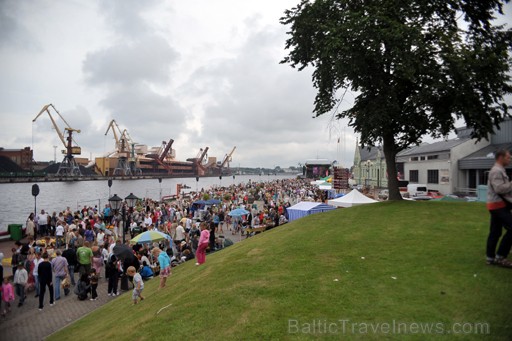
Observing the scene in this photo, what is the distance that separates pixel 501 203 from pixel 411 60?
837cm

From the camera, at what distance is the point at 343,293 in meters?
5.61

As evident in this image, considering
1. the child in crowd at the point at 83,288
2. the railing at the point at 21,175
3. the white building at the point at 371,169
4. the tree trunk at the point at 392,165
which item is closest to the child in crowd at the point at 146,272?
the child in crowd at the point at 83,288

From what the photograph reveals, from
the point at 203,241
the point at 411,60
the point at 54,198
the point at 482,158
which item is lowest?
the point at 54,198

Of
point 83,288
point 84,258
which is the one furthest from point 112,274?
point 84,258

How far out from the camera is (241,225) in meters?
25.7

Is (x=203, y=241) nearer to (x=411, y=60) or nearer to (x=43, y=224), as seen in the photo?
(x=411, y=60)

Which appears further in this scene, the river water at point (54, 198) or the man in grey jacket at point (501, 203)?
the river water at point (54, 198)

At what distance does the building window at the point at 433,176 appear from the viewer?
37888mm

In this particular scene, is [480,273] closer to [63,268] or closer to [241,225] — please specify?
[63,268]

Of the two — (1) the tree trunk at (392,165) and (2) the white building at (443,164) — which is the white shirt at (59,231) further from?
(2) the white building at (443,164)

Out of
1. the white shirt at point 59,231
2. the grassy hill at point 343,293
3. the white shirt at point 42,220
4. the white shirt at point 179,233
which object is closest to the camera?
the grassy hill at point 343,293

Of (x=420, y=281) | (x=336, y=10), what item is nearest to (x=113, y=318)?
(x=420, y=281)

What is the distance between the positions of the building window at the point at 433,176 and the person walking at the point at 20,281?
39.5m

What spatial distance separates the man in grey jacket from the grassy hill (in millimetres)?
380
